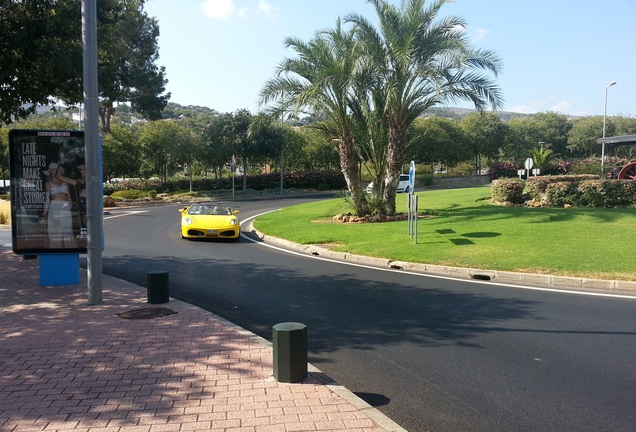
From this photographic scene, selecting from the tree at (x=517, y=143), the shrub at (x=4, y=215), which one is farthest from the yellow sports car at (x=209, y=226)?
the tree at (x=517, y=143)

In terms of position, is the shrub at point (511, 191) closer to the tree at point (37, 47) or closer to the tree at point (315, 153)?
the tree at point (37, 47)

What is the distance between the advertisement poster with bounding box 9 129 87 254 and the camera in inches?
357

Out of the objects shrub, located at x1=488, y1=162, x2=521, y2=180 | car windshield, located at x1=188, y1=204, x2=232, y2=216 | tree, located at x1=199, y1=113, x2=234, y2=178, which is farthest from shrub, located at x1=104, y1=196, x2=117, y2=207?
shrub, located at x1=488, y1=162, x2=521, y2=180

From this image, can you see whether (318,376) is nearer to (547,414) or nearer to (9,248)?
(547,414)

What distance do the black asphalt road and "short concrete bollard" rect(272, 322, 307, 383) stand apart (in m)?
0.49

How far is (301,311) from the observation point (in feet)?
25.1

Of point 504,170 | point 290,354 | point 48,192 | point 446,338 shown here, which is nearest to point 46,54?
point 48,192

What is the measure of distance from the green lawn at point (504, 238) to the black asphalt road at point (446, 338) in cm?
173

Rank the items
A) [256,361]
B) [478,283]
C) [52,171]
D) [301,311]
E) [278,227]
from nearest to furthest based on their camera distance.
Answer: [256,361] < [301,311] < [52,171] < [478,283] < [278,227]

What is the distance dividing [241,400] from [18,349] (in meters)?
3.04

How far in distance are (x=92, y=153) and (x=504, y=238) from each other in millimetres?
10516

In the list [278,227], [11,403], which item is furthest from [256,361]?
[278,227]

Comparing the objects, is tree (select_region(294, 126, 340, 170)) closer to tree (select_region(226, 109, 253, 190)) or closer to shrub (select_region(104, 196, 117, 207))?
tree (select_region(226, 109, 253, 190))

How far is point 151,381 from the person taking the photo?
15.7 ft
